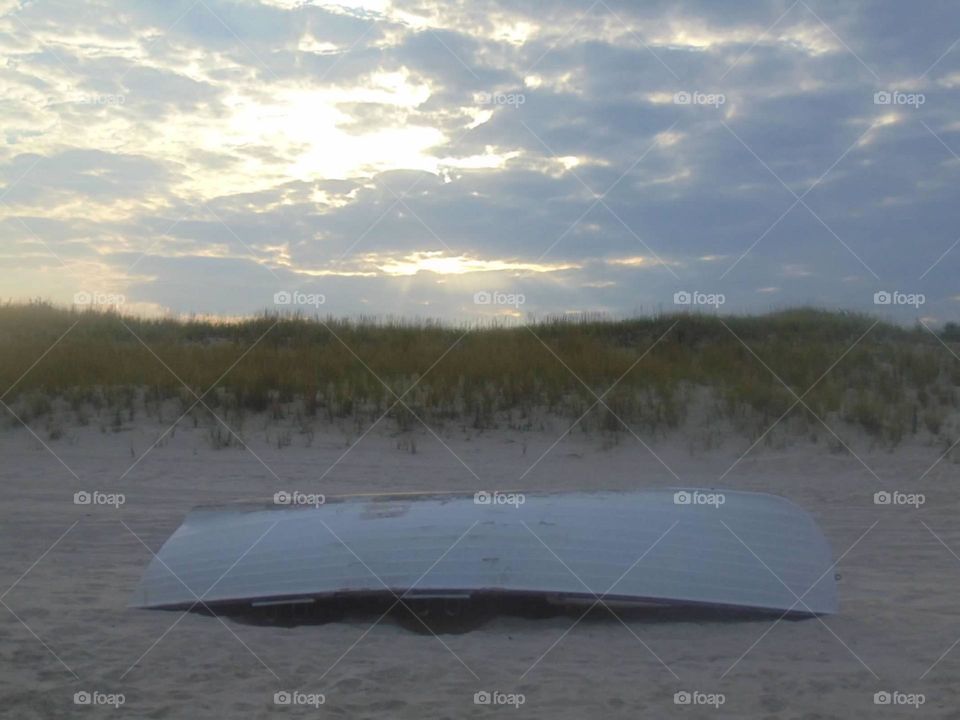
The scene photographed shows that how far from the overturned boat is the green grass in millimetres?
5185

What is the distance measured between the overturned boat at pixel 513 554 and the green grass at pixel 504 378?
5.18 metres

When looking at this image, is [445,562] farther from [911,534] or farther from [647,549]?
[911,534]

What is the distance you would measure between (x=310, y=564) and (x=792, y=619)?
3130 mm

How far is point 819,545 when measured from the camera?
666 cm

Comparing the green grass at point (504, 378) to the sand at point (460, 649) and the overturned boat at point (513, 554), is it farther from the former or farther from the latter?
the overturned boat at point (513, 554)

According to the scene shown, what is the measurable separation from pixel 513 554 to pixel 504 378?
7.34m

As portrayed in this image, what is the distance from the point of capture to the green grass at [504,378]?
493 inches

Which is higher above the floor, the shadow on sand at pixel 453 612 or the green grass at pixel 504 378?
the green grass at pixel 504 378

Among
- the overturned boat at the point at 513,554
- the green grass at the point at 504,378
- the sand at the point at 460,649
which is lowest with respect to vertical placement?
the sand at the point at 460,649

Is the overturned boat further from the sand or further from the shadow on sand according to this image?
the sand

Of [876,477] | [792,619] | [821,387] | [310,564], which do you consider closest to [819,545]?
[792,619]

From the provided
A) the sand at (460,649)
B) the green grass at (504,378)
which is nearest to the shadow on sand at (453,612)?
the sand at (460,649)

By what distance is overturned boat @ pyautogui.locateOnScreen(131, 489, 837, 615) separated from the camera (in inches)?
234

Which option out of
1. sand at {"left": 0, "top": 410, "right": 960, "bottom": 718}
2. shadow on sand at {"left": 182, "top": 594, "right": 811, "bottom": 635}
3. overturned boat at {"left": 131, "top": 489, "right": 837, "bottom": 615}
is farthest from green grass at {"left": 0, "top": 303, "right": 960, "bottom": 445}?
shadow on sand at {"left": 182, "top": 594, "right": 811, "bottom": 635}
